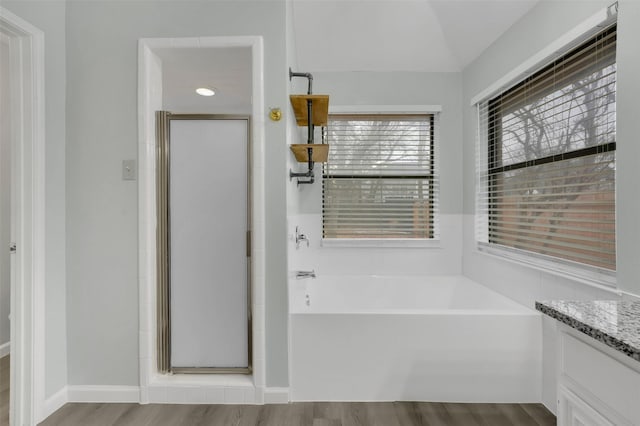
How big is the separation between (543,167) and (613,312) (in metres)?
1.36

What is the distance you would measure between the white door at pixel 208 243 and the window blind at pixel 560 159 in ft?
5.86

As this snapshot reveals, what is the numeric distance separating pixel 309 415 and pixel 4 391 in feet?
6.16

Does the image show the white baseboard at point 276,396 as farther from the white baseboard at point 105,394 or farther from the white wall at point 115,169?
the white baseboard at point 105,394

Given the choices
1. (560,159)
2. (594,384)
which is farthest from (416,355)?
(560,159)

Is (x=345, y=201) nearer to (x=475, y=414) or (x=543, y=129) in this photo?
(x=543, y=129)

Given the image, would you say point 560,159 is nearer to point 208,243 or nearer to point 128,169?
point 208,243

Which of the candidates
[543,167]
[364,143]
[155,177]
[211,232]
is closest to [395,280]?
[364,143]

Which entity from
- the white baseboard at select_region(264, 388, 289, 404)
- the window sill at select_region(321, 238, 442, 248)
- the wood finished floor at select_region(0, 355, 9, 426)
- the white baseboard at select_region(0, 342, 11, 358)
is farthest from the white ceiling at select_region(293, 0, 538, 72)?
the white baseboard at select_region(0, 342, 11, 358)

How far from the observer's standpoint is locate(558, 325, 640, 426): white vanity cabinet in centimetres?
75

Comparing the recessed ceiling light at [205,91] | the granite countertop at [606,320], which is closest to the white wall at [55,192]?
the recessed ceiling light at [205,91]

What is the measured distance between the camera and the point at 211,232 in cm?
212

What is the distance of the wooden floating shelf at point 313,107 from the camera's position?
6.77 ft

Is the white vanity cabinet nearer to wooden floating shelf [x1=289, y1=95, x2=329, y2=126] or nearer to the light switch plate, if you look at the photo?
wooden floating shelf [x1=289, y1=95, x2=329, y2=126]

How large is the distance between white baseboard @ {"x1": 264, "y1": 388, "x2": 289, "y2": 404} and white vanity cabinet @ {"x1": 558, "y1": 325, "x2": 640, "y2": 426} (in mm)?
1389
